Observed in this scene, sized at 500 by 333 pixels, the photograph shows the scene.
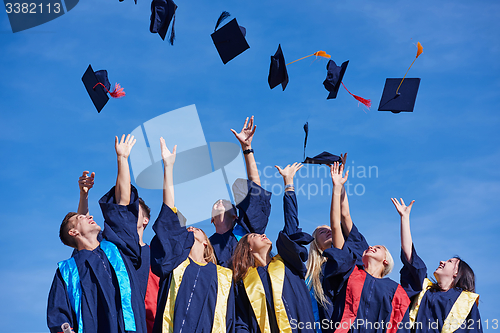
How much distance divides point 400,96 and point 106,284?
3.93m

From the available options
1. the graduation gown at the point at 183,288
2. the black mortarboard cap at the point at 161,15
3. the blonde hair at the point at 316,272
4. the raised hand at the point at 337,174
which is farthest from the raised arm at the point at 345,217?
the black mortarboard cap at the point at 161,15

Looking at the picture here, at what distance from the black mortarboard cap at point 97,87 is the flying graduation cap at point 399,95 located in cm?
300

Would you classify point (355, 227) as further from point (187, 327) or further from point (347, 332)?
point (187, 327)

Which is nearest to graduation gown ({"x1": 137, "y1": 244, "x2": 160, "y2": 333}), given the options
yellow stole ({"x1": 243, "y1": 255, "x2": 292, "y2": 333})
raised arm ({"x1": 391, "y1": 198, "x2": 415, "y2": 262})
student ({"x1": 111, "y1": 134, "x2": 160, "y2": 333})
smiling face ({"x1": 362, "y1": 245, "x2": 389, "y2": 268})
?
student ({"x1": 111, "y1": 134, "x2": 160, "y2": 333})

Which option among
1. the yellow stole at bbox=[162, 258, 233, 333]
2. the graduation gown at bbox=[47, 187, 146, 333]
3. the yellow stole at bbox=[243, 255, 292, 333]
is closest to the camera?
the graduation gown at bbox=[47, 187, 146, 333]

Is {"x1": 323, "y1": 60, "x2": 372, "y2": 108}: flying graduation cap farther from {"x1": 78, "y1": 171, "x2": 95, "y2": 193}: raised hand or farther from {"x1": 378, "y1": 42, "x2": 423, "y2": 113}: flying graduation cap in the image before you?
{"x1": 78, "y1": 171, "x2": 95, "y2": 193}: raised hand

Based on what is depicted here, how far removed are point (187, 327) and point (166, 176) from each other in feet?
3.73

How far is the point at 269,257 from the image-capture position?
14.7 ft

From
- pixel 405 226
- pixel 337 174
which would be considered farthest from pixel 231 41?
pixel 405 226

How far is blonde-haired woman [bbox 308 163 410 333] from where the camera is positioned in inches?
173

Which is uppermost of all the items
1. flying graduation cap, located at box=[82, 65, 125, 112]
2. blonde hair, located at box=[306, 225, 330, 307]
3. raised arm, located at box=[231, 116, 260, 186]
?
flying graduation cap, located at box=[82, 65, 125, 112]

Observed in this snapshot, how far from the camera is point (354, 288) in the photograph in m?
4.45

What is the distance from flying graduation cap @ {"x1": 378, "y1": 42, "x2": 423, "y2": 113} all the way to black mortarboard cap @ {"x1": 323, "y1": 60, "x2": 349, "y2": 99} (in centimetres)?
59

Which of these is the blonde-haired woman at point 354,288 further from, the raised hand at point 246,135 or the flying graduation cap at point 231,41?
the flying graduation cap at point 231,41
